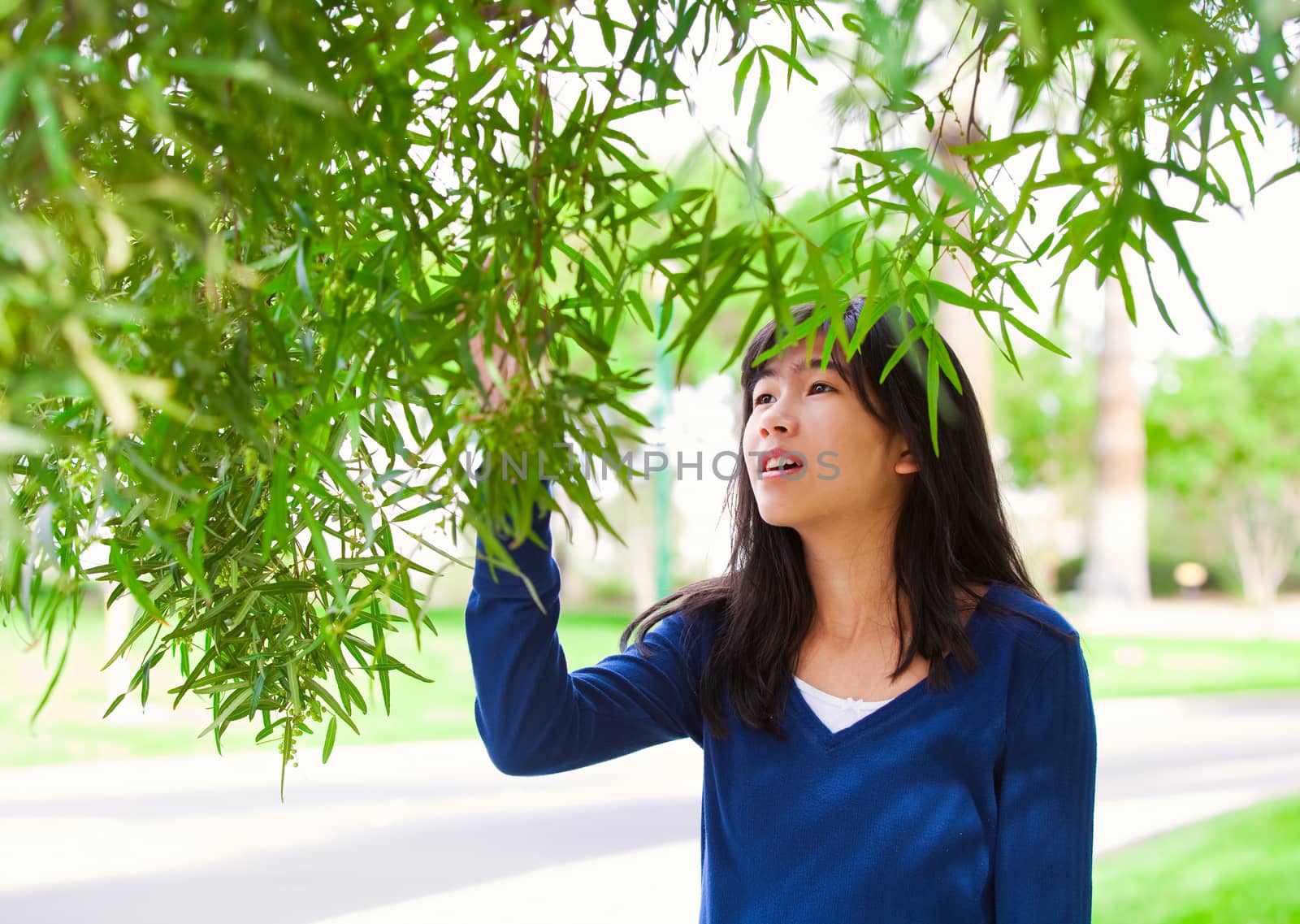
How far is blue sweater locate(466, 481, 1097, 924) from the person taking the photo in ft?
3.43

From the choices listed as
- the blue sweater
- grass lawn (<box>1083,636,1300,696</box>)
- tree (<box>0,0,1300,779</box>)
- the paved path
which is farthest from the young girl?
grass lawn (<box>1083,636,1300,696</box>)

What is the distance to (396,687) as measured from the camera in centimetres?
748

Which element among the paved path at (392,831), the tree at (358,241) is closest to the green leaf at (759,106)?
the tree at (358,241)

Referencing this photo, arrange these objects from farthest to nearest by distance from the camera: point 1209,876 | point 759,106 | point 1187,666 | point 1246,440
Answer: point 1246,440
point 1187,666
point 1209,876
point 759,106

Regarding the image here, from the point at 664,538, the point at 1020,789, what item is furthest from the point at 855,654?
the point at 664,538

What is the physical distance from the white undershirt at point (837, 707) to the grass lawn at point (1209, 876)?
232cm

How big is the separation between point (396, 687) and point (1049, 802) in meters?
6.77

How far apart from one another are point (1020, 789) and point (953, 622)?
6.5 inches

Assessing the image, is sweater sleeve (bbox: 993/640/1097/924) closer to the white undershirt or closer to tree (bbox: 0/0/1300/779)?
the white undershirt

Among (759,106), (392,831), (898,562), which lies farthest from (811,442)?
(392,831)

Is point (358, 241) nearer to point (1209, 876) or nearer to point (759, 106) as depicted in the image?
point (759, 106)

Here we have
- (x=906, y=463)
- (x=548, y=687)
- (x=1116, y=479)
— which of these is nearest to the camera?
(x=548, y=687)

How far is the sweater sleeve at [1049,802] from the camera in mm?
1062

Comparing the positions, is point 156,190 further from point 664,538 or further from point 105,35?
point 664,538
